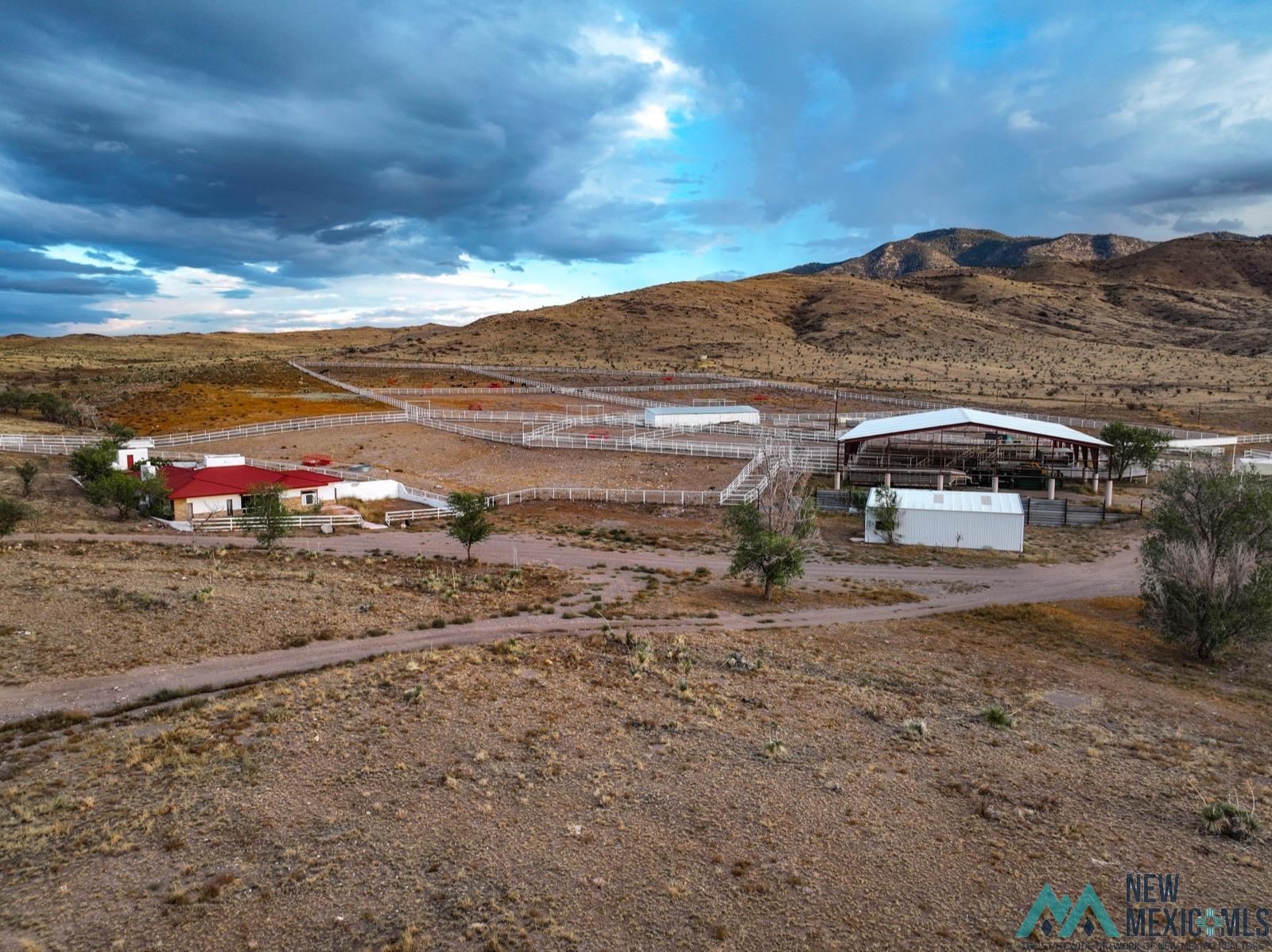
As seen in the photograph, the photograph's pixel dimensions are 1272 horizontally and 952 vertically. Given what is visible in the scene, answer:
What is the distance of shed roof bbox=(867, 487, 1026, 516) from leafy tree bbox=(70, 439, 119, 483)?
3523cm

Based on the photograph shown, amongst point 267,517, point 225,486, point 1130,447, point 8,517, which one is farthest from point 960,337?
point 8,517

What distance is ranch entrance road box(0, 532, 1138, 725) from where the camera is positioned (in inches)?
541

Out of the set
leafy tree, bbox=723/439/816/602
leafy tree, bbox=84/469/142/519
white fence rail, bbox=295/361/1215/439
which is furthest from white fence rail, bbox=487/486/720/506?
white fence rail, bbox=295/361/1215/439

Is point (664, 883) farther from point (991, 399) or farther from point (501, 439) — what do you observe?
point (991, 399)

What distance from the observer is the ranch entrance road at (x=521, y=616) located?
1373cm

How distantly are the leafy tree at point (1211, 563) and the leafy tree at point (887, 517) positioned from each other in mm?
10436

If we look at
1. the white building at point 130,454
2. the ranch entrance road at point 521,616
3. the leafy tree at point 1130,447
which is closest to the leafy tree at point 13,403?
the white building at point 130,454

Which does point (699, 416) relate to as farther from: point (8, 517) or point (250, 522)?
point (8, 517)

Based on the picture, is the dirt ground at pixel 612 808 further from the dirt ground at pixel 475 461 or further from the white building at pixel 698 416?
the white building at pixel 698 416

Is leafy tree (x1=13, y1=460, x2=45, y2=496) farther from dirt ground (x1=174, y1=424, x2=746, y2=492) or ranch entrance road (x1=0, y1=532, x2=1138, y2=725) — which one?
dirt ground (x1=174, y1=424, x2=746, y2=492)

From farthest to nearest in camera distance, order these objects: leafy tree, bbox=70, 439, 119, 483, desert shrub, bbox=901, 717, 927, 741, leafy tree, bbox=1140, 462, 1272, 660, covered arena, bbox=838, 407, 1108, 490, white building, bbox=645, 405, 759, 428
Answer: white building, bbox=645, 405, 759, 428
covered arena, bbox=838, 407, 1108, 490
leafy tree, bbox=70, 439, 119, 483
leafy tree, bbox=1140, 462, 1272, 660
desert shrub, bbox=901, 717, 927, 741

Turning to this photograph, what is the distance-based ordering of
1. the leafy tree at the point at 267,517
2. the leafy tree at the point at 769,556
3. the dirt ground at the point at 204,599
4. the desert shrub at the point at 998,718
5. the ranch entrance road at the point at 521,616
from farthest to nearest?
the leafy tree at the point at 267,517
the leafy tree at the point at 769,556
the dirt ground at the point at 204,599
the ranch entrance road at the point at 521,616
the desert shrub at the point at 998,718

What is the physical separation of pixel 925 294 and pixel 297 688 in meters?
168

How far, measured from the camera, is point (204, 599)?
1877cm
